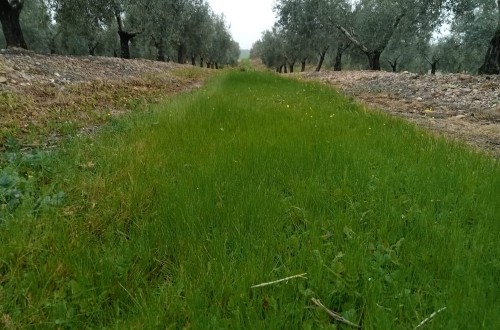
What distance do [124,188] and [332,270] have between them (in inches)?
83.0

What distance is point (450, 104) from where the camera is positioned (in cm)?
902

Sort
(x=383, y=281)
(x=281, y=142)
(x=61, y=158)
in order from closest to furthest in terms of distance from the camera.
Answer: (x=383, y=281) < (x=61, y=158) < (x=281, y=142)

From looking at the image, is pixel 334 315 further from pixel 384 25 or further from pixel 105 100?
pixel 384 25

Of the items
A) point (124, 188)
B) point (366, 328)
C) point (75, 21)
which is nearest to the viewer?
point (366, 328)

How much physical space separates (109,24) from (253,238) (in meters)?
24.2

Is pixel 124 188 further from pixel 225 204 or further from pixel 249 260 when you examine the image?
pixel 249 260

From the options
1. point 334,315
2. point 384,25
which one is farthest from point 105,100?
point 384,25

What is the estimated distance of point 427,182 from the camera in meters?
3.20

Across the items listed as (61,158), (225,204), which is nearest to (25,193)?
(61,158)

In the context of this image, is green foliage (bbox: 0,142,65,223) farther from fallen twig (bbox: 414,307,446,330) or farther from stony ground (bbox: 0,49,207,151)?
fallen twig (bbox: 414,307,446,330)

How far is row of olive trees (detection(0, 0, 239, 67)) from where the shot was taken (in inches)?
761

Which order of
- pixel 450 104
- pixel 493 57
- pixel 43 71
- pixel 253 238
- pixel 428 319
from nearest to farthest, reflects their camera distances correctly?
pixel 428 319 → pixel 253 238 → pixel 450 104 → pixel 43 71 → pixel 493 57

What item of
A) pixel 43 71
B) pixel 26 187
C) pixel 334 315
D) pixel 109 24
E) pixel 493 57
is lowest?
pixel 334 315

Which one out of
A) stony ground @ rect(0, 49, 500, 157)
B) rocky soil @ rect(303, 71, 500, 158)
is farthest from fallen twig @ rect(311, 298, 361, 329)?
stony ground @ rect(0, 49, 500, 157)
